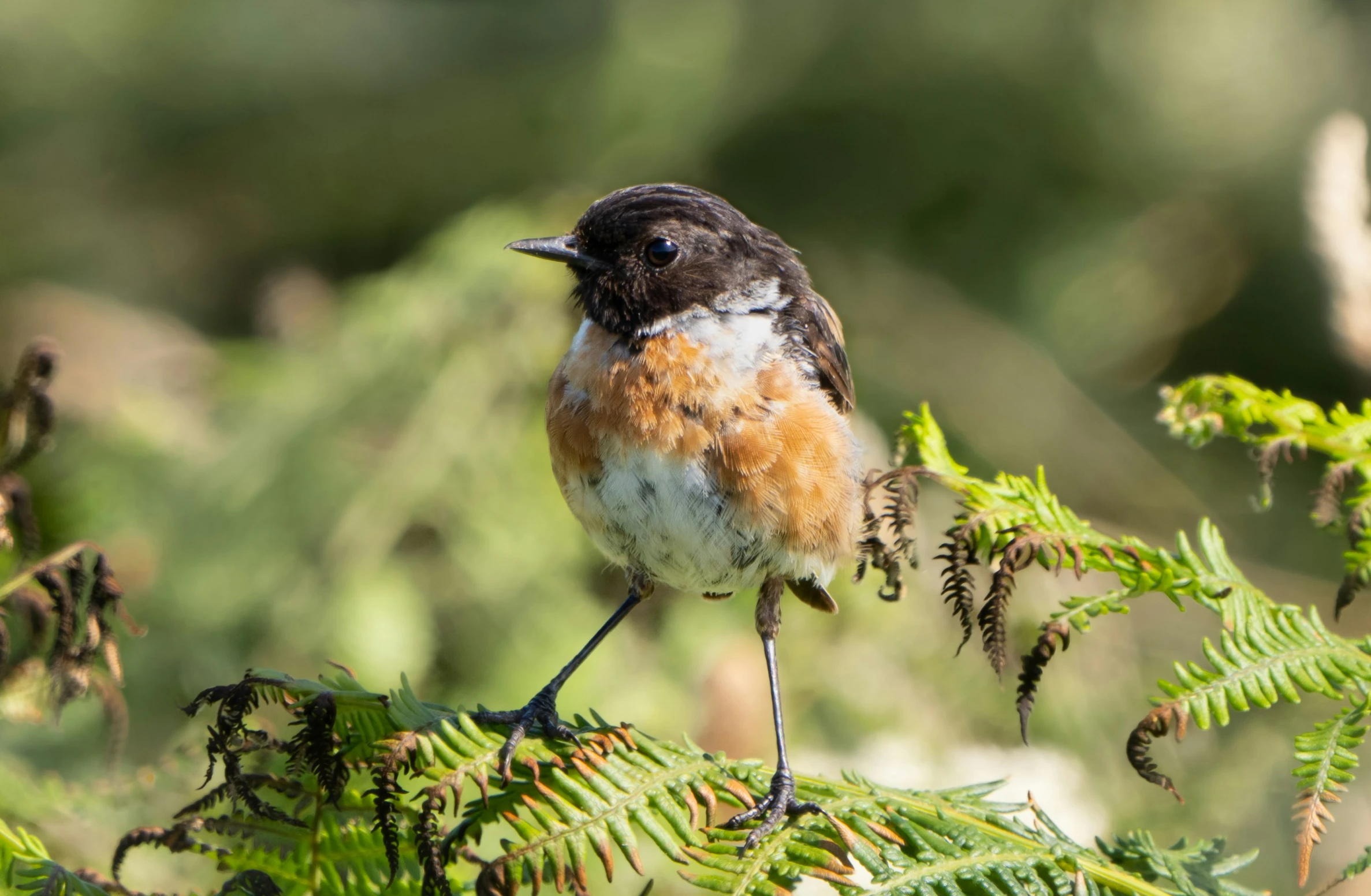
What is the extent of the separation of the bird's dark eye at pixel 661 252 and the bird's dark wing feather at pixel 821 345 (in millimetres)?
318

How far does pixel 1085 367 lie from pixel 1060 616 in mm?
4344

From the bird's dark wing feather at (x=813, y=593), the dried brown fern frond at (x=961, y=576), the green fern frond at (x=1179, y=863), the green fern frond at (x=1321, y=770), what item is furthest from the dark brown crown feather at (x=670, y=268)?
the green fern frond at (x=1321, y=770)

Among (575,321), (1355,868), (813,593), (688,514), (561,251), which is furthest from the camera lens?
(575,321)

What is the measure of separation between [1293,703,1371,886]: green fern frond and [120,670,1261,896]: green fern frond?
0.81ft

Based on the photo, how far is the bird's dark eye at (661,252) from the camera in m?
3.05

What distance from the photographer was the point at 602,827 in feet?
6.12

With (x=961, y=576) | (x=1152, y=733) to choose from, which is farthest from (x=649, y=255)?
(x=1152, y=733)

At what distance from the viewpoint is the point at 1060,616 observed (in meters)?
1.93

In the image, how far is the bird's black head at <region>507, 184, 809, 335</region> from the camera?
303 cm

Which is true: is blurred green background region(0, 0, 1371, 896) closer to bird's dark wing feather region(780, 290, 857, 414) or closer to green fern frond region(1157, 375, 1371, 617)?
bird's dark wing feather region(780, 290, 857, 414)

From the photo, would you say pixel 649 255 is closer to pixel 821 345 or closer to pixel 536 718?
pixel 821 345

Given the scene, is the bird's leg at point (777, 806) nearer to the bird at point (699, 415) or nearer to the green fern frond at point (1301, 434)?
the bird at point (699, 415)

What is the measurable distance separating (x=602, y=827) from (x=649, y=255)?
1.59 m

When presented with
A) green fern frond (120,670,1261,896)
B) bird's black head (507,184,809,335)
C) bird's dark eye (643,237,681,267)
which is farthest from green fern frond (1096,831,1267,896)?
bird's dark eye (643,237,681,267)
